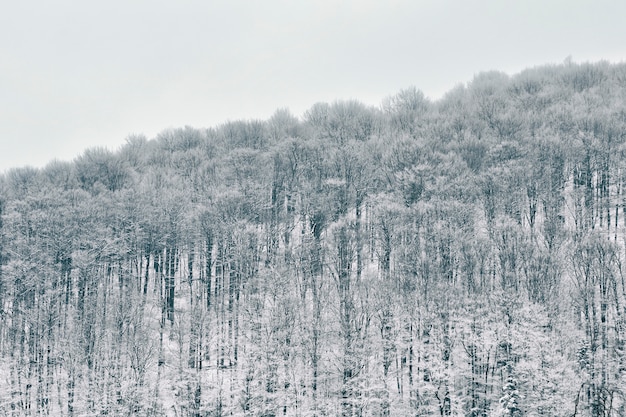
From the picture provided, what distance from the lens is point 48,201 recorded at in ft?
215

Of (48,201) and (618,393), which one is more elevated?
(48,201)

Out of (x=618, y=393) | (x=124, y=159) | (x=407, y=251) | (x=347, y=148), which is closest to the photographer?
(x=618, y=393)

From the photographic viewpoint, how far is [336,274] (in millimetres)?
54031

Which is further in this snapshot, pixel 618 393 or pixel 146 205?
pixel 146 205

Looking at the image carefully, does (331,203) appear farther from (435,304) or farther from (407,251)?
(435,304)

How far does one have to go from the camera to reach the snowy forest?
141 feet

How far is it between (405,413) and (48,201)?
137 feet

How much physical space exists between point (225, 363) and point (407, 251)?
1630 centimetres

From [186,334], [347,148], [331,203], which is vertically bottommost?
[186,334]

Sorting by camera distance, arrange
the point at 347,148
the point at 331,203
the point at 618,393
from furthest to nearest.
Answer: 1. the point at 347,148
2. the point at 331,203
3. the point at 618,393

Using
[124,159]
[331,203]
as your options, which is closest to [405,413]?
[331,203]

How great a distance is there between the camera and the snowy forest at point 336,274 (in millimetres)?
43125

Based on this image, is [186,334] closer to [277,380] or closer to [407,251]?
[277,380]

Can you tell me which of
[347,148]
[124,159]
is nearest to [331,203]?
[347,148]
